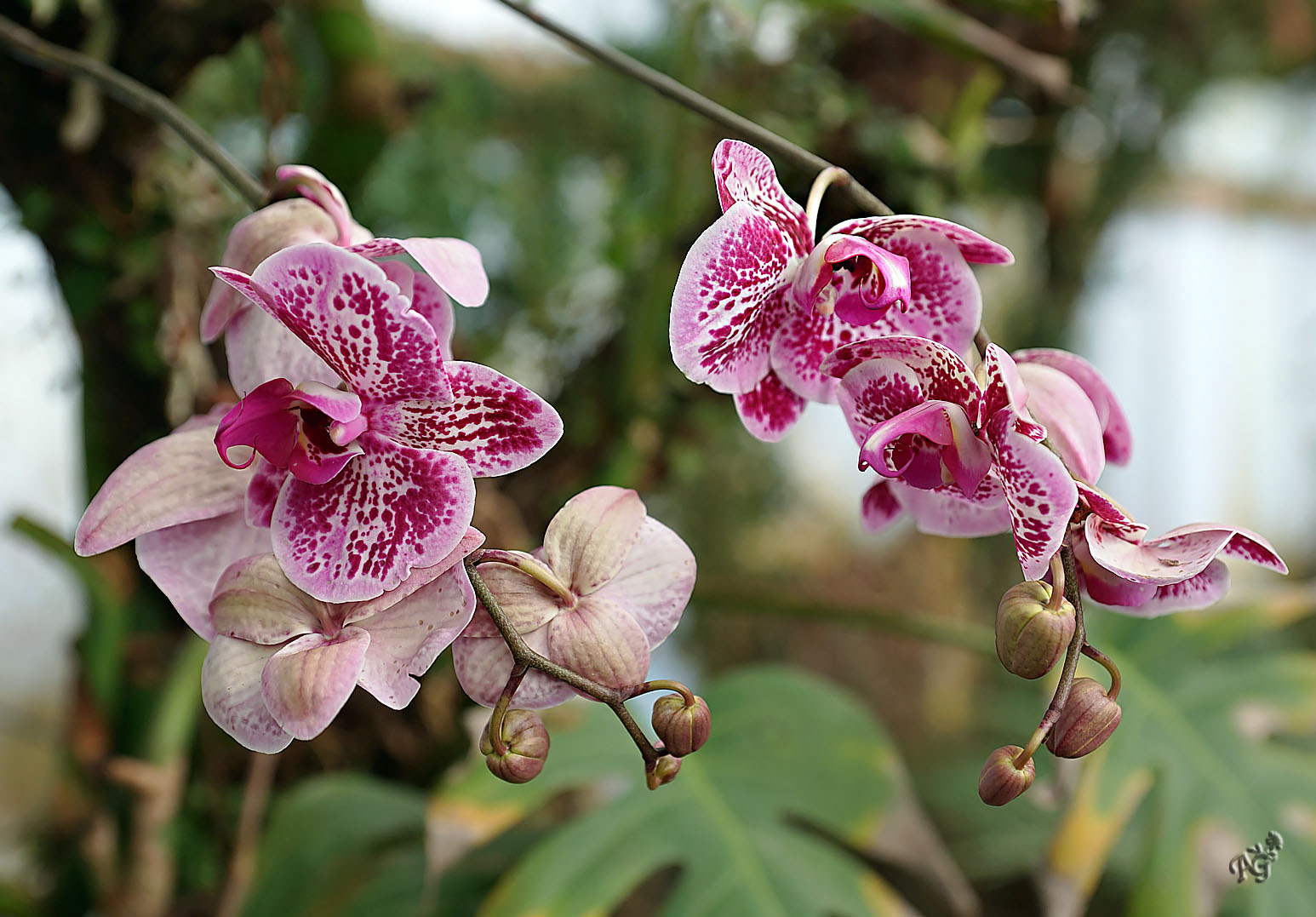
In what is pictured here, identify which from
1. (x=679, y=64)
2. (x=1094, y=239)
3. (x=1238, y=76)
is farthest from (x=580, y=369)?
(x=1238, y=76)

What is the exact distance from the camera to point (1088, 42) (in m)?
1.17

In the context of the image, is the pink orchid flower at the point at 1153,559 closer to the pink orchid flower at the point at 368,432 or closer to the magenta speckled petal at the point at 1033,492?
the magenta speckled petal at the point at 1033,492

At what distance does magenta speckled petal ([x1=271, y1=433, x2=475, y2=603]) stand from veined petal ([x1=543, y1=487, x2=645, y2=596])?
0.03 m

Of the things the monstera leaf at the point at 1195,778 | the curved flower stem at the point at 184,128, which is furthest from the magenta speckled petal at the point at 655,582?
the monstera leaf at the point at 1195,778

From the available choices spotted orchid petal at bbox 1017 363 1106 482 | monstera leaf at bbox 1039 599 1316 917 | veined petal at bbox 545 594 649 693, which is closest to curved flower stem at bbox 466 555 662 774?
veined petal at bbox 545 594 649 693

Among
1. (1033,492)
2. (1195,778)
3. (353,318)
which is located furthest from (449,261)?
(1195,778)

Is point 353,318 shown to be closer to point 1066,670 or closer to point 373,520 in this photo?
point 373,520

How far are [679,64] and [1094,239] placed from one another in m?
1.02

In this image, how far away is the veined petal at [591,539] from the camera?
0.21m

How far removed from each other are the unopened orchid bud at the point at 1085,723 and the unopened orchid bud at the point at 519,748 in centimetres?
10

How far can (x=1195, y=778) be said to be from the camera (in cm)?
61

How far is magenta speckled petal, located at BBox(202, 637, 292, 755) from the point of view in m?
0.20

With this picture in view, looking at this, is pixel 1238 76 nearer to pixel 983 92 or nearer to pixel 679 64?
pixel 983 92

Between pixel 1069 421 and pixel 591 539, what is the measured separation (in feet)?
0.37
